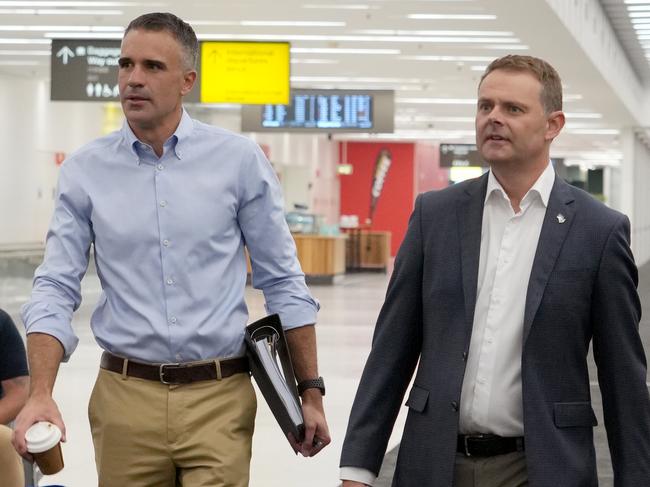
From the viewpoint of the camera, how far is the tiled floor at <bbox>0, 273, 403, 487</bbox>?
6391mm

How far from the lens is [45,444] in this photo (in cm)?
255

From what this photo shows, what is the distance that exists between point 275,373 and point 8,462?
1.13m

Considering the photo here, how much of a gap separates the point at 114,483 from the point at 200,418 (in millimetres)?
239

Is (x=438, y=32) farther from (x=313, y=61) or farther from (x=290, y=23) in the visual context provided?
(x=313, y=61)

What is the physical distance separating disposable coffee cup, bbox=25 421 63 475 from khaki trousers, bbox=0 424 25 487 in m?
1.17

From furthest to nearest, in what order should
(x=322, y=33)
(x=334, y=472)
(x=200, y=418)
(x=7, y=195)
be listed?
1. (x=7, y=195)
2. (x=322, y=33)
3. (x=334, y=472)
4. (x=200, y=418)

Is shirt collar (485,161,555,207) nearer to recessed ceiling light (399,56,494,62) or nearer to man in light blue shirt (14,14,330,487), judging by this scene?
man in light blue shirt (14,14,330,487)

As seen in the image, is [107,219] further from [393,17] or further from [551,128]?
[393,17]

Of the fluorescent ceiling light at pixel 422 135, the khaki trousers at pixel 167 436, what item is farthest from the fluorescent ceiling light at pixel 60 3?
the fluorescent ceiling light at pixel 422 135

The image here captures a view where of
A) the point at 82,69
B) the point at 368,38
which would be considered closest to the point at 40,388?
the point at 82,69

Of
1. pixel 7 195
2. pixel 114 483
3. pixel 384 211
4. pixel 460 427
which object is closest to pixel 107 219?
pixel 114 483

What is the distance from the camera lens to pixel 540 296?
2.57m

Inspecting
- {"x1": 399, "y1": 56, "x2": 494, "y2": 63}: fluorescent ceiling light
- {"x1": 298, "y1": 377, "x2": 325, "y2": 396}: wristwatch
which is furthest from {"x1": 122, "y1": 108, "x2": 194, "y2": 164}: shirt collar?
{"x1": 399, "y1": 56, "x2": 494, "y2": 63}: fluorescent ceiling light

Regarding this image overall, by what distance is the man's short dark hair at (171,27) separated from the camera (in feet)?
9.78
